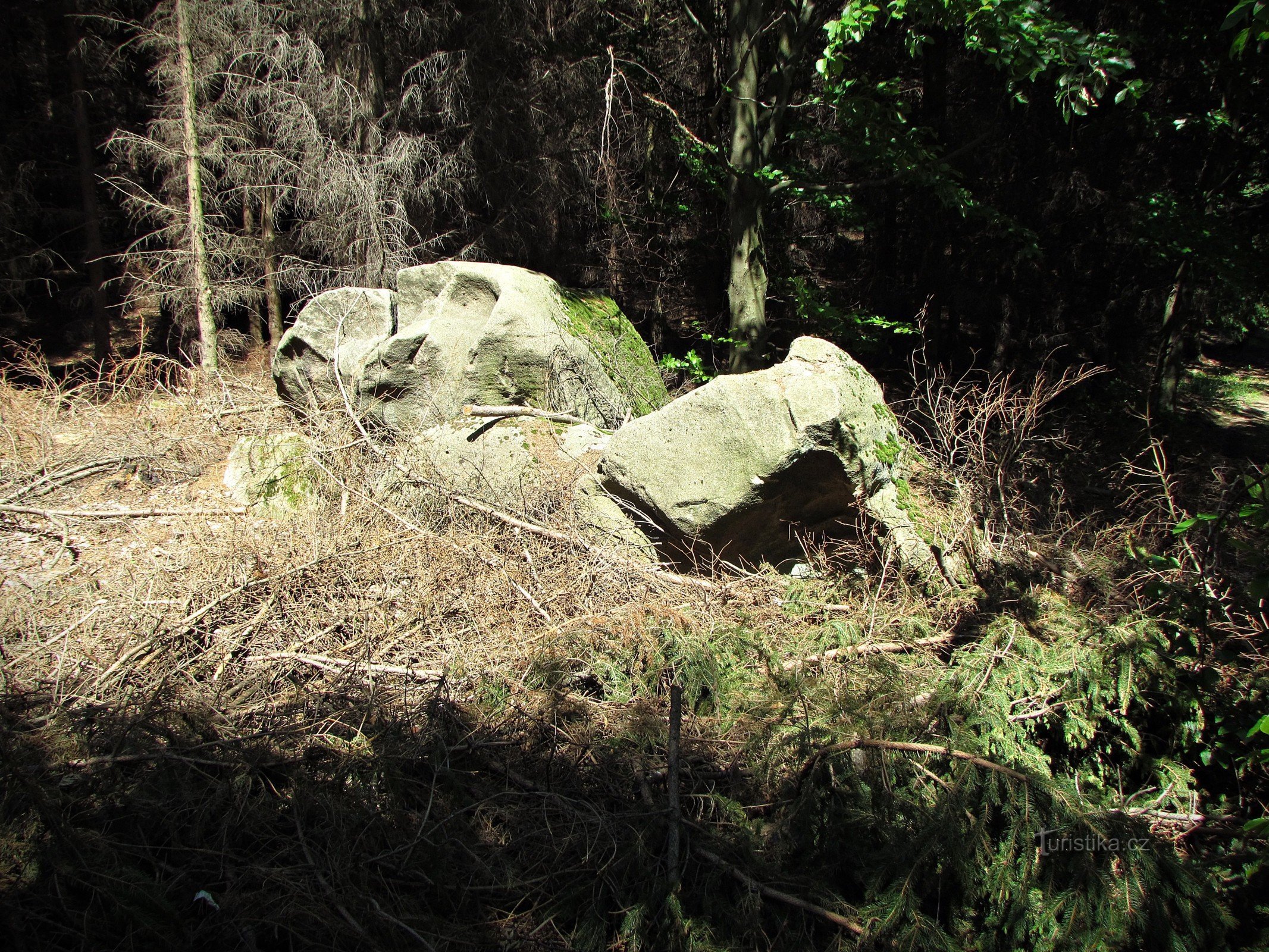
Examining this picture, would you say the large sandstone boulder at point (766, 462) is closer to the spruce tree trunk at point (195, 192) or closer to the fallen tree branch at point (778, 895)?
the fallen tree branch at point (778, 895)

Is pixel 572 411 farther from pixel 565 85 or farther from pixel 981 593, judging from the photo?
pixel 565 85

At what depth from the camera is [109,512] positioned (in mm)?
5707

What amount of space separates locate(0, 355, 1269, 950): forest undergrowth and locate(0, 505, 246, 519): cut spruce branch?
0.38 ft

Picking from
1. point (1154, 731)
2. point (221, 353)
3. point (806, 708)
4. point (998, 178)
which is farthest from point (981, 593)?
point (221, 353)

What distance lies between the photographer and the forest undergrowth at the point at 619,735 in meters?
2.81

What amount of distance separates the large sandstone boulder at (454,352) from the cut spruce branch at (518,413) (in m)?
0.37

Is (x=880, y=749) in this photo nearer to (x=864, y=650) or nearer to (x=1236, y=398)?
(x=864, y=650)

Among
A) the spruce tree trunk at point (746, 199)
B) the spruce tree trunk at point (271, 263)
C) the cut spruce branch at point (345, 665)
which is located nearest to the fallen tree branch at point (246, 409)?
the spruce tree trunk at point (271, 263)

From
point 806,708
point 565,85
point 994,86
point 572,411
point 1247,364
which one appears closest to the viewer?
point 806,708

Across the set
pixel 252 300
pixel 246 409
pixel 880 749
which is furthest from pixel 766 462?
pixel 252 300

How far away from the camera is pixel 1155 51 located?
8.59 metres

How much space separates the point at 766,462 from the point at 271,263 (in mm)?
9696

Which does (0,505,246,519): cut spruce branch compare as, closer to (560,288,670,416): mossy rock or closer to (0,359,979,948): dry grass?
(0,359,979,948): dry grass

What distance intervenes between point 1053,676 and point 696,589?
201 centimetres
